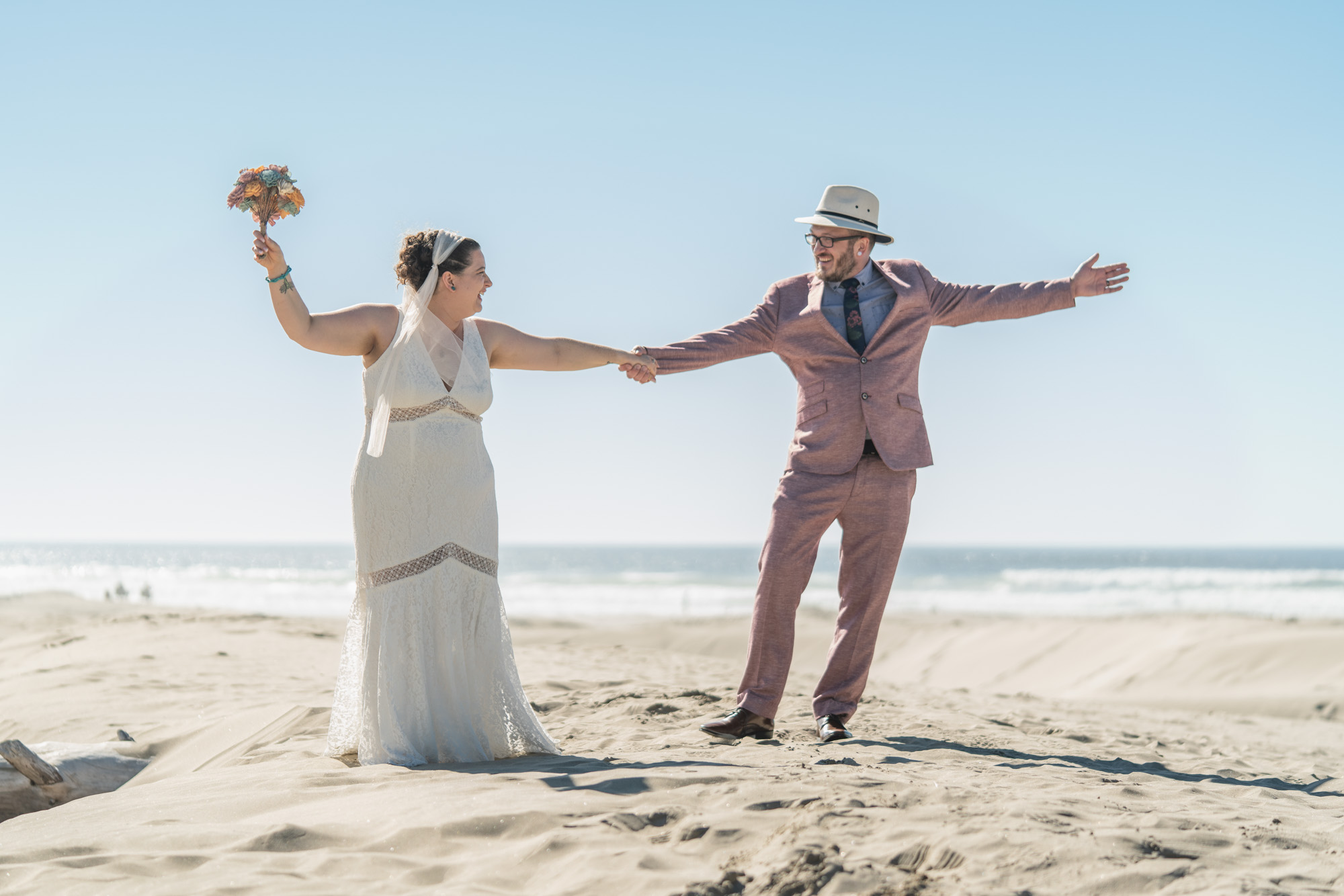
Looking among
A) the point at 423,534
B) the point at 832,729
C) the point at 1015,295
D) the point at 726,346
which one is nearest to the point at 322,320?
the point at 423,534

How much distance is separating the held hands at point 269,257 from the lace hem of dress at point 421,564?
1.23m

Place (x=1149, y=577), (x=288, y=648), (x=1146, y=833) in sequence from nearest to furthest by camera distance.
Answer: (x=1146, y=833)
(x=288, y=648)
(x=1149, y=577)

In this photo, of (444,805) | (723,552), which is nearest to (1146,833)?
(444,805)

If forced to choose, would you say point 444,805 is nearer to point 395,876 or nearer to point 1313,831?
point 395,876

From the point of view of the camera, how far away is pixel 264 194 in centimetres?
412

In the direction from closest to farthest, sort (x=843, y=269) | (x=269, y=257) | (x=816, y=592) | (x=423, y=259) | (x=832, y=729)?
(x=269, y=257)
(x=423, y=259)
(x=832, y=729)
(x=843, y=269)
(x=816, y=592)

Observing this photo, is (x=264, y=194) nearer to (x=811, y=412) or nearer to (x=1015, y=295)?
(x=811, y=412)

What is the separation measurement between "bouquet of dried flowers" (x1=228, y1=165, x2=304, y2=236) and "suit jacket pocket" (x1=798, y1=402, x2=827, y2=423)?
97.0 inches

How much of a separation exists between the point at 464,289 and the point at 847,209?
6.24ft

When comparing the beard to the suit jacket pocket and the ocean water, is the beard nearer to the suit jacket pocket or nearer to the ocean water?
the suit jacket pocket

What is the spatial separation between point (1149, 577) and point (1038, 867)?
36574 mm

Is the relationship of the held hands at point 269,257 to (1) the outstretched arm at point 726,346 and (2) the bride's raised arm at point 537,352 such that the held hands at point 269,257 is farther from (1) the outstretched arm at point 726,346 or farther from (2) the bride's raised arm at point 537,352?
(1) the outstretched arm at point 726,346

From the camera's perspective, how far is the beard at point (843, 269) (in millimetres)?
4949

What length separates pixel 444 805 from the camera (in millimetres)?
3215
